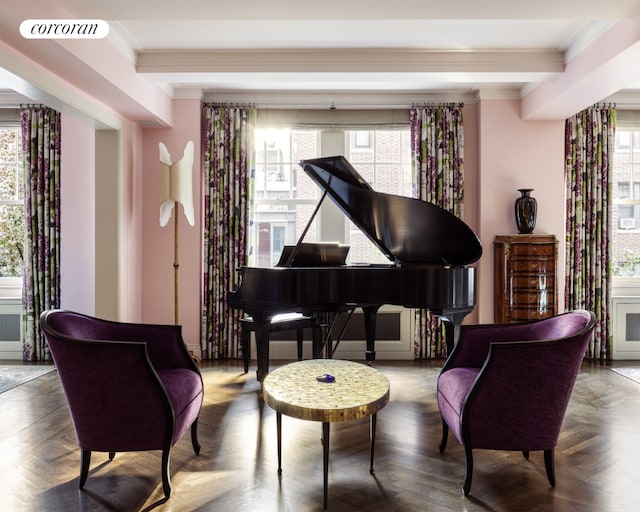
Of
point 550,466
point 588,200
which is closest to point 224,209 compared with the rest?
point 550,466

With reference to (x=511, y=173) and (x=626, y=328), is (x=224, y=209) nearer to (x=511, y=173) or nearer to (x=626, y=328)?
(x=511, y=173)

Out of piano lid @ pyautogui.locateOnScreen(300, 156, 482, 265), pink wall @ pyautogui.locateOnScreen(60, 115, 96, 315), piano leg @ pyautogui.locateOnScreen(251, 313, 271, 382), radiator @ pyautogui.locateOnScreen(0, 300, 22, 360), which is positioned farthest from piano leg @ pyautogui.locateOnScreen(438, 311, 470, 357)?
radiator @ pyautogui.locateOnScreen(0, 300, 22, 360)

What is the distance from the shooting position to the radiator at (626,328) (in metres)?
4.81

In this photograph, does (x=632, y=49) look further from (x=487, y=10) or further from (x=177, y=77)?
(x=177, y=77)

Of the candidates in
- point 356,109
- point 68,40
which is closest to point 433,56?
point 356,109

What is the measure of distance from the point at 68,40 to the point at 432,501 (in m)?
3.38

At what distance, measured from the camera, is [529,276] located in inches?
167

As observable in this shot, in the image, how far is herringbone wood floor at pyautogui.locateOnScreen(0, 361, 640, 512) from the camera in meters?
2.02

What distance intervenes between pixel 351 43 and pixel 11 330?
4.59m

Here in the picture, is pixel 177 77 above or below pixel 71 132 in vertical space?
above

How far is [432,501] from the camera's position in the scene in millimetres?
2029

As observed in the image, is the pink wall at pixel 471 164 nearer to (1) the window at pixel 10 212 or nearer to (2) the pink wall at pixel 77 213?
(2) the pink wall at pixel 77 213

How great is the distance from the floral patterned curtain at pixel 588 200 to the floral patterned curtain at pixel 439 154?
1.16m

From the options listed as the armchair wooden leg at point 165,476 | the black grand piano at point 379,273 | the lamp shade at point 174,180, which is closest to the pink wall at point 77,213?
the lamp shade at point 174,180
